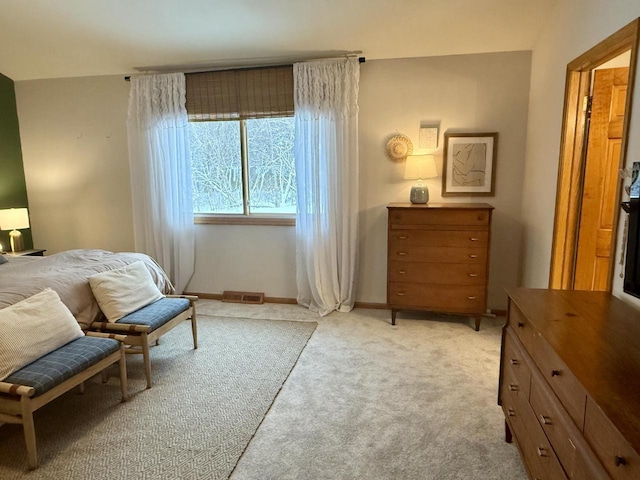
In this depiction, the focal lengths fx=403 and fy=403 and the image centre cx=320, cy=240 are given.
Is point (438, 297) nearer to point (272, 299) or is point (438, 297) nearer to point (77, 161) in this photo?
point (272, 299)

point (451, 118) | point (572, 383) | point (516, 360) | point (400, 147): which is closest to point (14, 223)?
point (400, 147)

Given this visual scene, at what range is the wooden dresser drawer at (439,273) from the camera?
3.46 metres

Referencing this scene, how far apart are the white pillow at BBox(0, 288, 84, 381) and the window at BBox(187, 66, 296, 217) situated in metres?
2.23

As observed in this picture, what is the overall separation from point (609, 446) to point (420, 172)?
288cm

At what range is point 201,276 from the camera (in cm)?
455

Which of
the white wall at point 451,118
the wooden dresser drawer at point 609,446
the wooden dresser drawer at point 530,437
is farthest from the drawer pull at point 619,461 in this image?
the white wall at point 451,118

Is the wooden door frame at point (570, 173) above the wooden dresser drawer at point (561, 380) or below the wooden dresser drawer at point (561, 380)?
above

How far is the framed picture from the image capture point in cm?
372

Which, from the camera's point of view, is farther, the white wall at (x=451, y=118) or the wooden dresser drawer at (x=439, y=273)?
the white wall at (x=451, y=118)

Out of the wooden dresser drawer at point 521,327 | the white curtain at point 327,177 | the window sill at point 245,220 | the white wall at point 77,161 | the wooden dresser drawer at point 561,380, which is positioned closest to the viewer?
the wooden dresser drawer at point 561,380

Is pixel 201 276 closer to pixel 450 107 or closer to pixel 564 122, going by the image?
pixel 450 107

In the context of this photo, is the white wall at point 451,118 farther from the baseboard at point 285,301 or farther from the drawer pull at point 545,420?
the drawer pull at point 545,420

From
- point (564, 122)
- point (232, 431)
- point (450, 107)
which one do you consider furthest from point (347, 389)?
point (450, 107)

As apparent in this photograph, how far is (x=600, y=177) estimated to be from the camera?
2697 mm
